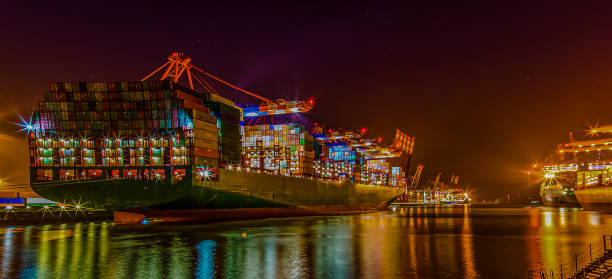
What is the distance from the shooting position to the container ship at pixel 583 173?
85.4 meters

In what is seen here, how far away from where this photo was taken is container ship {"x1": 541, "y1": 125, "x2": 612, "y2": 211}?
8537 centimetres

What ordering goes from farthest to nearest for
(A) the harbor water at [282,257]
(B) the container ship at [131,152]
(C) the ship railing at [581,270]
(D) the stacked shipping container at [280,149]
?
(D) the stacked shipping container at [280,149], (B) the container ship at [131,152], (A) the harbor water at [282,257], (C) the ship railing at [581,270]

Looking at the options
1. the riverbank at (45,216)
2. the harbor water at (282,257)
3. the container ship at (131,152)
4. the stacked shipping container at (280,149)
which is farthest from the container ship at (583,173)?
the riverbank at (45,216)

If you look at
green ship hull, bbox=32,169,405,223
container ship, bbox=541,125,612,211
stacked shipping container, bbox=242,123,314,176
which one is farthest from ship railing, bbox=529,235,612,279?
container ship, bbox=541,125,612,211

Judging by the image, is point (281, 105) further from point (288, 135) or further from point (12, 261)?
point (12, 261)

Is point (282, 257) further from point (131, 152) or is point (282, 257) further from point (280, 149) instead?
point (280, 149)

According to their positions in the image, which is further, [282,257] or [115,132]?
[115,132]

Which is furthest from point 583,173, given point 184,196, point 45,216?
point 45,216

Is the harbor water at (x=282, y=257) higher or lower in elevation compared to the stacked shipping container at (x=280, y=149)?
lower

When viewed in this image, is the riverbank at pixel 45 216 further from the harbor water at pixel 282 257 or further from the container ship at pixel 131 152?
the harbor water at pixel 282 257

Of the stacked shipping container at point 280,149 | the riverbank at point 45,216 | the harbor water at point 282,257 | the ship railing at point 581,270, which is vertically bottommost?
the riverbank at point 45,216

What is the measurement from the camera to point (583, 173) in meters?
93.8

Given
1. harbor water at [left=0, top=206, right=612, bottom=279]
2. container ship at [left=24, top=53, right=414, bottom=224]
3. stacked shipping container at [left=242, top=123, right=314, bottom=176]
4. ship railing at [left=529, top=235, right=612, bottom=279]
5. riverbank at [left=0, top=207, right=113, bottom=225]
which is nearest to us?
ship railing at [left=529, top=235, right=612, bottom=279]

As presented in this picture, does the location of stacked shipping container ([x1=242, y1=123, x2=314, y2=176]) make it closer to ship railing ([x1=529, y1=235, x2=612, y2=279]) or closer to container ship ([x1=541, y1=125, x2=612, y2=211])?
container ship ([x1=541, y1=125, x2=612, y2=211])
